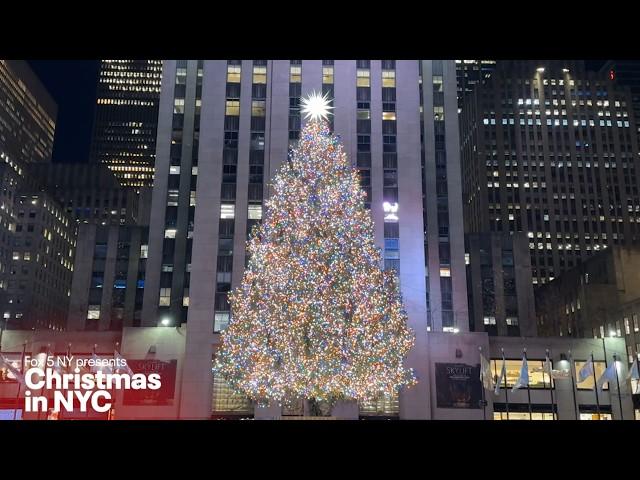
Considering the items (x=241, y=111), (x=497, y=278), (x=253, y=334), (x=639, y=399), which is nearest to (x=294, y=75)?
(x=241, y=111)

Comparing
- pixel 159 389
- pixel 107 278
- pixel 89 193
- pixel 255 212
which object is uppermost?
pixel 89 193

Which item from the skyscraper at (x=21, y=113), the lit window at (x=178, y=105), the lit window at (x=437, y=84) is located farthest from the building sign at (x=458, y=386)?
the skyscraper at (x=21, y=113)

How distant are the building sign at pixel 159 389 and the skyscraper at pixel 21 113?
13828 centimetres

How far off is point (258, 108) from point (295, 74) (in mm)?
4679

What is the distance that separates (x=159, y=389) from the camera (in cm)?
4925

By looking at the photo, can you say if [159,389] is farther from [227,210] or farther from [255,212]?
[255,212]

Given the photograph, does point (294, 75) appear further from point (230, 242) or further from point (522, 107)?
point (522, 107)

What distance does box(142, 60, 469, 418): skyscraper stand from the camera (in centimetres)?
5144

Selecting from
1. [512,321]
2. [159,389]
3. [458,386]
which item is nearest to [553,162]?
[512,321]

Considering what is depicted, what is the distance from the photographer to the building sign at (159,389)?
49.0 m

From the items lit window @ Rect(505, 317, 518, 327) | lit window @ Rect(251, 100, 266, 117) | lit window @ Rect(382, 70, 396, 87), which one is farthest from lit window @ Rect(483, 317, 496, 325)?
lit window @ Rect(251, 100, 266, 117)

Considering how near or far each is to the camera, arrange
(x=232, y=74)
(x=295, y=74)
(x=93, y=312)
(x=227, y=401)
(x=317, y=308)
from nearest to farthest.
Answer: (x=317, y=308), (x=227, y=401), (x=295, y=74), (x=232, y=74), (x=93, y=312)

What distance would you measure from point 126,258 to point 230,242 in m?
29.2

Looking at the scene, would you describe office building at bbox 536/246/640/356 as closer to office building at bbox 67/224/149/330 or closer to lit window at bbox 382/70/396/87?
lit window at bbox 382/70/396/87
